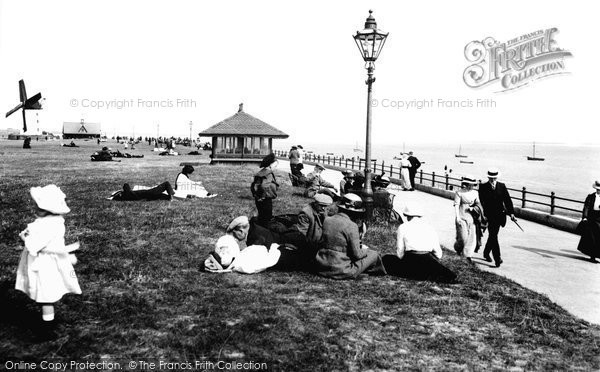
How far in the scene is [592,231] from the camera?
8.70 m

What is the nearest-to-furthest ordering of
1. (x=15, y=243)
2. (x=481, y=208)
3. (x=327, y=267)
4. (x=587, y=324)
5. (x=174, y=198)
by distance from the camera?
1. (x=587, y=324)
2. (x=327, y=267)
3. (x=15, y=243)
4. (x=481, y=208)
5. (x=174, y=198)

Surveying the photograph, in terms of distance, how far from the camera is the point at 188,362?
394cm

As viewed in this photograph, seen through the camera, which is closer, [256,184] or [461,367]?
[461,367]

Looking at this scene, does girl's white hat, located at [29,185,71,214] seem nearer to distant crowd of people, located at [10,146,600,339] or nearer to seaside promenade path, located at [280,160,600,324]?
distant crowd of people, located at [10,146,600,339]

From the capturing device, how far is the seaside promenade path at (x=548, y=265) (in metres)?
6.34

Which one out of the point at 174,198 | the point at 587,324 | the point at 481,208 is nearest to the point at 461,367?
the point at 587,324

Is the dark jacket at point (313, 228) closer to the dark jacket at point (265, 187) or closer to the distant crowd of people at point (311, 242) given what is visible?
the distant crowd of people at point (311, 242)

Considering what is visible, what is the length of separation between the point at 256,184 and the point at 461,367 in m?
5.72

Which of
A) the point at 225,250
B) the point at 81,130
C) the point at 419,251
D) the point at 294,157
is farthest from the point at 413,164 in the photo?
the point at 81,130

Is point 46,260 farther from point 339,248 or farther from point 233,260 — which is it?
point 339,248

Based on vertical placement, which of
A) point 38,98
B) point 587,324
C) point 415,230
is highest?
point 38,98

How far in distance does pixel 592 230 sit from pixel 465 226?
2.52 metres

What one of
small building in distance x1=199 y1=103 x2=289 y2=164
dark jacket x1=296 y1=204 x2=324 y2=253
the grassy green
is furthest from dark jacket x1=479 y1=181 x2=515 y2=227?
small building in distance x1=199 y1=103 x2=289 y2=164

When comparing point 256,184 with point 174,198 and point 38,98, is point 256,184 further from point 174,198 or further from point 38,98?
point 38,98
